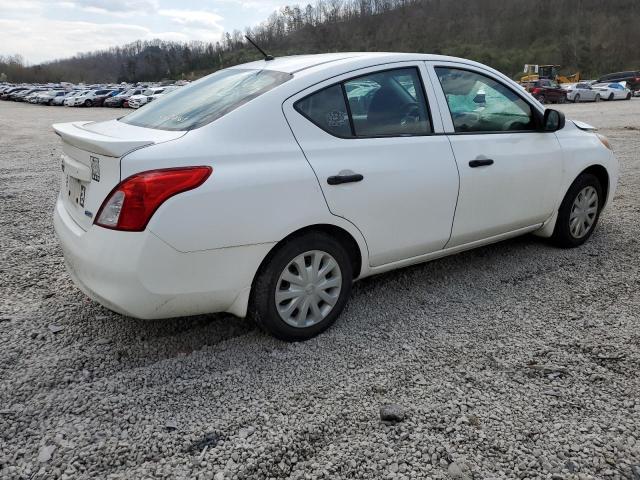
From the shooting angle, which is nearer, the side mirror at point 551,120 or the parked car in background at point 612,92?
the side mirror at point 551,120

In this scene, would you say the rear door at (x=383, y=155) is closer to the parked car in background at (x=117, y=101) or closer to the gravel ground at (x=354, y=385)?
the gravel ground at (x=354, y=385)

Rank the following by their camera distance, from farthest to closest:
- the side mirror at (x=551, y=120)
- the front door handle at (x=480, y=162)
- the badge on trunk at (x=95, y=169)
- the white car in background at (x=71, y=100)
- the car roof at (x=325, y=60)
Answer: the white car in background at (x=71, y=100), the side mirror at (x=551, y=120), the front door handle at (x=480, y=162), the car roof at (x=325, y=60), the badge on trunk at (x=95, y=169)

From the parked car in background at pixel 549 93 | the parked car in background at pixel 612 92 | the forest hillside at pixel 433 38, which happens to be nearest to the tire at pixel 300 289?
the parked car in background at pixel 549 93

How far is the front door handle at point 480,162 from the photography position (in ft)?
12.4

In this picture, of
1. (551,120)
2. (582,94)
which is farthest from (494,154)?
(582,94)

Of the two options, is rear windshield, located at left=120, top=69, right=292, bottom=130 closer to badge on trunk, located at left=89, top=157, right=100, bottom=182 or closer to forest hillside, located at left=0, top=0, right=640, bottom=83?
badge on trunk, located at left=89, top=157, right=100, bottom=182

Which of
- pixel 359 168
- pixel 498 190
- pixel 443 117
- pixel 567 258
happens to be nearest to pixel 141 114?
pixel 359 168

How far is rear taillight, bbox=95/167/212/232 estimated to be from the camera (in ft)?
8.73

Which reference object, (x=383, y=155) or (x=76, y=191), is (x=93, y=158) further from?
(x=383, y=155)

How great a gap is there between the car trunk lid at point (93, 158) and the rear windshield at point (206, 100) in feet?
0.45

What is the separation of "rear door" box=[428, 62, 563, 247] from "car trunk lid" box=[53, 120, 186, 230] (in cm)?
194

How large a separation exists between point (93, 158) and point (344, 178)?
1.38 meters

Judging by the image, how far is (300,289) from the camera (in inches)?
126

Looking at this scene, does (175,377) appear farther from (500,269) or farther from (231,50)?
(231,50)
